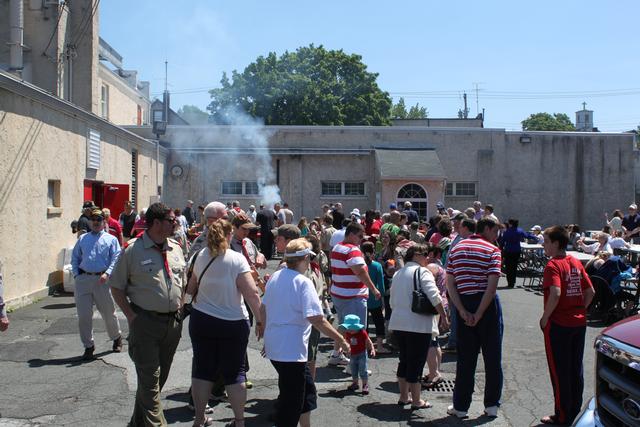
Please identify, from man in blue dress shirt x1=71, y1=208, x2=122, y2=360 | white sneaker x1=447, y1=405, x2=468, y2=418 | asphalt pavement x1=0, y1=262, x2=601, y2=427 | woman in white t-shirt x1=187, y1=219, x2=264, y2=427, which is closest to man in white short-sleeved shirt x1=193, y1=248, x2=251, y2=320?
woman in white t-shirt x1=187, y1=219, x2=264, y2=427

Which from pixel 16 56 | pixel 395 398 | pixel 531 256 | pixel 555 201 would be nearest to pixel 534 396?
pixel 395 398

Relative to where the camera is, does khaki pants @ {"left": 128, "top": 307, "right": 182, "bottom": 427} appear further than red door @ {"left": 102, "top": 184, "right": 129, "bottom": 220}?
No

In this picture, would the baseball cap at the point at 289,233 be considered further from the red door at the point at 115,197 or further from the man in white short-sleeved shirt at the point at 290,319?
the red door at the point at 115,197

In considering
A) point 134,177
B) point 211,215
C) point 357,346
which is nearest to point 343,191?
point 134,177

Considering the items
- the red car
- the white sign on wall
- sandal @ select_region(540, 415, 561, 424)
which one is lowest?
sandal @ select_region(540, 415, 561, 424)

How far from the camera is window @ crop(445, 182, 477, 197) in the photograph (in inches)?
1078

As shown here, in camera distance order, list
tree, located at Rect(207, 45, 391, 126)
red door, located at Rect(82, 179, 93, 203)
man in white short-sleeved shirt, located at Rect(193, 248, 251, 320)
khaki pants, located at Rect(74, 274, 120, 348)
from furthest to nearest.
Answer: tree, located at Rect(207, 45, 391, 126), red door, located at Rect(82, 179, 93, 203), khaki pants, located at Rect(74, 274, 120, 348), man in white short-sleeved shirt, located at Rect(193, 248, 251, 320)

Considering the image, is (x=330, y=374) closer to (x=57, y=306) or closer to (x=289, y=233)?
(x=289, y=233)

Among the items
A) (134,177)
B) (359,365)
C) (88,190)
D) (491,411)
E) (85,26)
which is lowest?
(491,411)

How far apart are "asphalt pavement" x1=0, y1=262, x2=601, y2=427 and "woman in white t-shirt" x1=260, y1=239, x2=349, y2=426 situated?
1.07 metres

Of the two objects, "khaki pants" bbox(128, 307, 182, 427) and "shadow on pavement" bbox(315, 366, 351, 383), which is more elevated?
"khaki pants" bbox(128, 307, 182, 427)

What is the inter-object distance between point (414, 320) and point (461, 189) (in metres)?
22.3

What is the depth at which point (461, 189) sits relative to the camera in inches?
1085

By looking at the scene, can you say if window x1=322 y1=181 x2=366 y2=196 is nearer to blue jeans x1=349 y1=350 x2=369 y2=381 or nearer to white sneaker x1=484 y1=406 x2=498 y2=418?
Answer: blue jeans x1=349 y1=350 x2=369 y2=381
